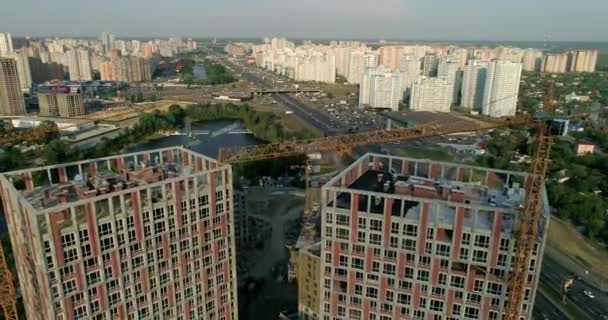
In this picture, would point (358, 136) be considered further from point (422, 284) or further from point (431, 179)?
point (422, 284)

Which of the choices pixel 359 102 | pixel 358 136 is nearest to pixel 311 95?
pixel 359 102

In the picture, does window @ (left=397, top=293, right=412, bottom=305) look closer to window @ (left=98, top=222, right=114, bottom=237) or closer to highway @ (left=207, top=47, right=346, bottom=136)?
window @ (left=98, top=222, right=114, bottom=237)

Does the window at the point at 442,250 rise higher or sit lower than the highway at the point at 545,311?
higher

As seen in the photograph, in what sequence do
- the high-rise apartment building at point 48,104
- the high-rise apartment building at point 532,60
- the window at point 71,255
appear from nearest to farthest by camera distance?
the window at point 71,255 < the high-rise apartment building at point 48,104 < the high-rise apartment building at point 532,60

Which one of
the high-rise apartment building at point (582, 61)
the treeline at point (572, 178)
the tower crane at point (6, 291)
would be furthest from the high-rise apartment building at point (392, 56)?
the tower crane at point (6, 291)

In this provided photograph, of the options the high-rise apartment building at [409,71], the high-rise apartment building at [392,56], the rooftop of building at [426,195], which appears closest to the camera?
the rooftop of building at [426,195]

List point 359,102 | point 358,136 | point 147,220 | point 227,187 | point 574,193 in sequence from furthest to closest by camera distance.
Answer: point 359,102
point 574,193
point 358,136
point 227,187
point 147,220

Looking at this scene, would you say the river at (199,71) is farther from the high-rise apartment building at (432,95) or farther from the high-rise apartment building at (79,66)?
the high-rise apartment building at (432,95)

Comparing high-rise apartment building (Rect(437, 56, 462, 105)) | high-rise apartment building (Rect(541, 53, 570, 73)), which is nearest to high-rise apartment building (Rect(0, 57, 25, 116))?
high-rise apartment building (Rect(437, 56, 462, 105))
